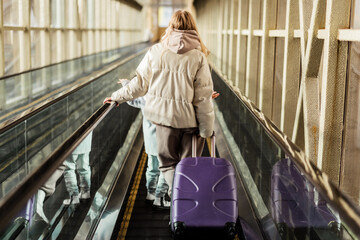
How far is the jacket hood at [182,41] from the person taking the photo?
4.80 metres

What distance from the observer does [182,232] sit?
13.5 feet

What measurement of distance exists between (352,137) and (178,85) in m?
2.01

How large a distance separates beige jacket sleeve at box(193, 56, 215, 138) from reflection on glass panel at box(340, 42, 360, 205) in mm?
1523

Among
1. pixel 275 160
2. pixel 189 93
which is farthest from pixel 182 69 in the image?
pixel 275 160

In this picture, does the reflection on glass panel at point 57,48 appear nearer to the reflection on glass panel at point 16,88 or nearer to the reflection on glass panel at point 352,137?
the reflection on glass panel at point 16,88

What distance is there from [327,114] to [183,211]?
2.11 metres

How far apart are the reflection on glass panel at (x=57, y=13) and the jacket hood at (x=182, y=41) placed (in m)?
13.0

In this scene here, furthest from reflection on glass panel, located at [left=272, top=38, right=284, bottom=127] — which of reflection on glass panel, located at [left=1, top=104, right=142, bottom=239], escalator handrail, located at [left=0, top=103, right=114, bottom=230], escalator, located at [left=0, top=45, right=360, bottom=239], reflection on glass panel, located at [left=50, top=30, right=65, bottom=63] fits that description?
reflection on glass panel, located at [left=50, top=30, right=65, bottom=63]

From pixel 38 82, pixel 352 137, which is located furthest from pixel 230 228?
pixel 38 82

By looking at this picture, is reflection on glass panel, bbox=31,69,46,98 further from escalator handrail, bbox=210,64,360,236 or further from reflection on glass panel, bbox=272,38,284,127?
escalator handrail, bbox=210,64,360,236

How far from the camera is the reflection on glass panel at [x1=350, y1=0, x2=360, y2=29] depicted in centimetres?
518

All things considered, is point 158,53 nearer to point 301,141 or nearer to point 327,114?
point 327,114

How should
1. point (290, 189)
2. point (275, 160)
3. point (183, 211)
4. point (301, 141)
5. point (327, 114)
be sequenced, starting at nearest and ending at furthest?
1. point (290, 189)
2. point (183, 211)
3. point (275, 160)
4. point (327, 114)
5. point (301, 141)

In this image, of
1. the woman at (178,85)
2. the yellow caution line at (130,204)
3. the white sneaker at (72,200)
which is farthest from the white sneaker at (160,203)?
the white sneaker at (72,200)
